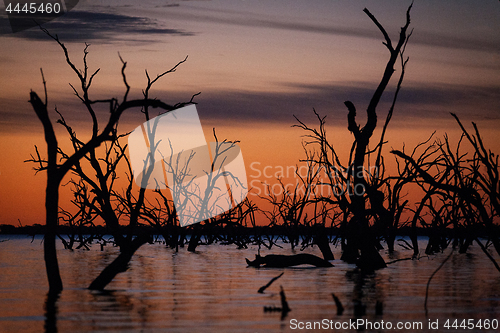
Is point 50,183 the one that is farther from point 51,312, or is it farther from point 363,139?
point 363,139

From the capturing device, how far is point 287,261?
17.5 meters

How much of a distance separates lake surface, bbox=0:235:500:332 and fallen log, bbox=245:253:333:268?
1.03m

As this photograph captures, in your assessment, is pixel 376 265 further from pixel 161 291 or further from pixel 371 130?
pixel 161 291

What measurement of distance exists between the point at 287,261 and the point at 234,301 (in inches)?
294

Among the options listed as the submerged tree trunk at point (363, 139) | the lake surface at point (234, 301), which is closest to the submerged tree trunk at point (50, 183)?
the lake surface at point (234, 301)

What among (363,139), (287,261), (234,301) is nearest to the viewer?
(234,301)

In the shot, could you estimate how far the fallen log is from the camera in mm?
17219

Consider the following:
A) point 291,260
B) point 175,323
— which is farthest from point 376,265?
point 175,323

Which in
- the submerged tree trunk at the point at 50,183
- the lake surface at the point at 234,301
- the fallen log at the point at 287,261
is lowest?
the lake surface at the point at 234,301

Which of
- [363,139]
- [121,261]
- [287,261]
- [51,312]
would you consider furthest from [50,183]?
[287,261]

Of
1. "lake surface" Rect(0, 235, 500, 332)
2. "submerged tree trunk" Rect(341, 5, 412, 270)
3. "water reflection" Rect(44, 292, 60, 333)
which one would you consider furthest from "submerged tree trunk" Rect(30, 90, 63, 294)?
"submerged tree trunk" Rect(341, 5, 412, 270)

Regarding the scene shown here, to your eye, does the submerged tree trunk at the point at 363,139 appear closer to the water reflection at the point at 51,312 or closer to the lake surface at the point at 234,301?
the lake surface at the point at 234,301

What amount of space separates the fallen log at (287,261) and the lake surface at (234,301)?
1.03 m

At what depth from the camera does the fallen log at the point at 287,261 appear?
1722cm
